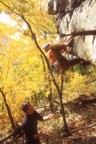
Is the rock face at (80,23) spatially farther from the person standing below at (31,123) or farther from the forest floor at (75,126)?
the person standing below at (31,123)

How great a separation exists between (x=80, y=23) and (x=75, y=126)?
530 cm

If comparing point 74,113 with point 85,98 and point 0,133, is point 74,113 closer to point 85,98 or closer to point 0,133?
Answer: point 85,98

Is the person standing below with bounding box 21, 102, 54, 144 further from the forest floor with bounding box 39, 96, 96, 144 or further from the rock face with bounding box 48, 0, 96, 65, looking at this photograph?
the rock face with bounding box 48, 0, 96, 65

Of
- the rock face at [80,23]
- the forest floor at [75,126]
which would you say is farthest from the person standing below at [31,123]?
the rock face at [80,23]

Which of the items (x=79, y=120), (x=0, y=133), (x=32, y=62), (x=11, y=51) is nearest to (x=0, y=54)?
(x=11, y=51)

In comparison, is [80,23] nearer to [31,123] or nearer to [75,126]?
[75,126]

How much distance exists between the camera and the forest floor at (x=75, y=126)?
9.51 metres

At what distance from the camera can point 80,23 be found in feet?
37.4

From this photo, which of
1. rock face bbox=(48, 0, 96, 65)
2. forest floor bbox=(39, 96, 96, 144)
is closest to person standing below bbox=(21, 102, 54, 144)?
forest floor bbox=(39, 96, 96, 144)

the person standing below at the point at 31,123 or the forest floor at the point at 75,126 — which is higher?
the person standing below at the point at 31,123

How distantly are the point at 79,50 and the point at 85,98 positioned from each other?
452 centimetres

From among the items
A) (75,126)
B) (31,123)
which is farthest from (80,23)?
(31,123)

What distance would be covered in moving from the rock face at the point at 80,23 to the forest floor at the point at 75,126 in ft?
10.5

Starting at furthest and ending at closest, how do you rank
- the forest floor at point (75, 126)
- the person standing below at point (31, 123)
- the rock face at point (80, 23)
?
the rock face at point (80, 23) < the forest floor at point (75, 126) < the person standing below at point (31, 123)
